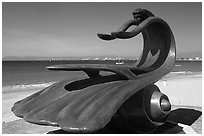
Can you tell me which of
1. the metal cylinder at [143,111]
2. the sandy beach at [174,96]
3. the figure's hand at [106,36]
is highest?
the figure's hand at [106,36]

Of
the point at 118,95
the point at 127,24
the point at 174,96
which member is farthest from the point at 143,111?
the point at 174,96

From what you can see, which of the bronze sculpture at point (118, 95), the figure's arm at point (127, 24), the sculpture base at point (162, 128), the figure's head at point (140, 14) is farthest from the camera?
the sculpture base at point (162, 128)

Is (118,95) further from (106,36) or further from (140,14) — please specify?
(140,14)

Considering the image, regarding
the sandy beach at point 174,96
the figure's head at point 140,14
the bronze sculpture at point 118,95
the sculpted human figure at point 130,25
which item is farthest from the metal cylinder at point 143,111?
the sandy beach at point 174,96

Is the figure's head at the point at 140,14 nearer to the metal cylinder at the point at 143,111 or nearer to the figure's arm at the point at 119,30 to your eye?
the figure's arm at the point at 119,30

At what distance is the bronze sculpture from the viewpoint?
4.07 m

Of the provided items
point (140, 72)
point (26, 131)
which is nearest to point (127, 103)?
point (140, 72)

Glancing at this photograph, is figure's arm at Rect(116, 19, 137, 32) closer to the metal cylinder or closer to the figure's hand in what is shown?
the figure's hand

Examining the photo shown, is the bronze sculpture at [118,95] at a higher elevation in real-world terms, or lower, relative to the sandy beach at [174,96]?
higher

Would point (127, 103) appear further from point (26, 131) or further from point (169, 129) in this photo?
point (26, 131)

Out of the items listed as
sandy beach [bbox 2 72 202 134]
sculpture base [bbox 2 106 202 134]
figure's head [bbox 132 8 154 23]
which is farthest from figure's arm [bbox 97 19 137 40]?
sandy beach [bbox 2 72 202 134]

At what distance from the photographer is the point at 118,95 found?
434 centimetres

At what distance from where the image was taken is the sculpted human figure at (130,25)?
464cm

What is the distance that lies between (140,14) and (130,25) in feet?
1.29
